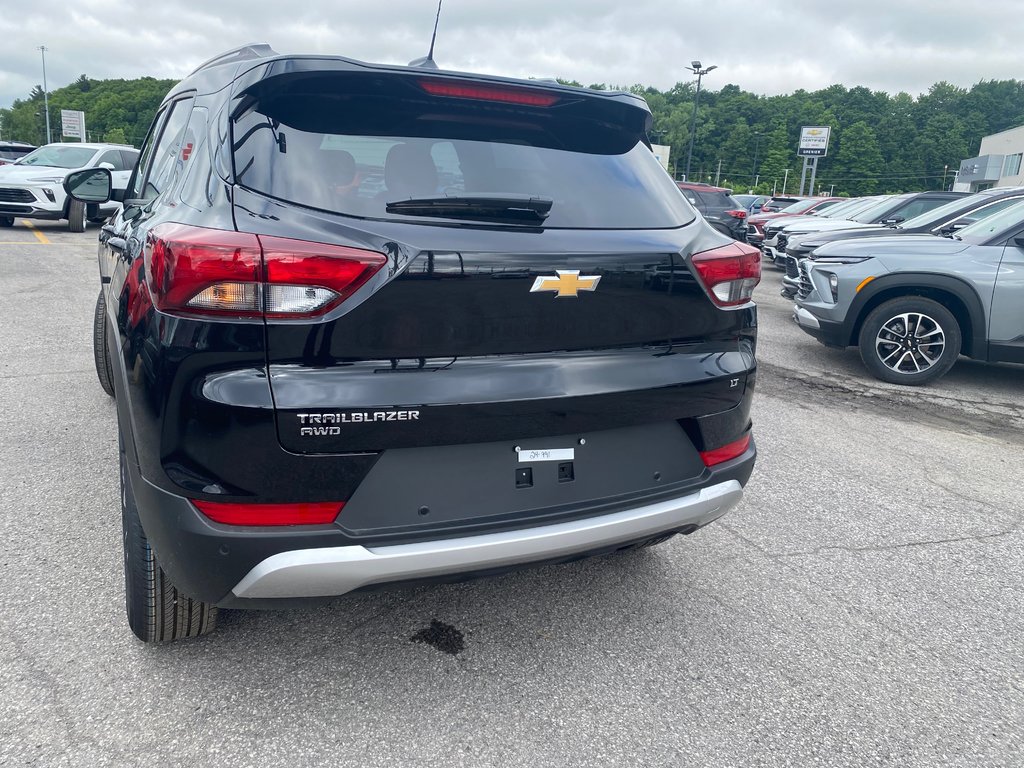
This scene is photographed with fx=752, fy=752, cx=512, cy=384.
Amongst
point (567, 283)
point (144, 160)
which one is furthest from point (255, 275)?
point (144, 160)

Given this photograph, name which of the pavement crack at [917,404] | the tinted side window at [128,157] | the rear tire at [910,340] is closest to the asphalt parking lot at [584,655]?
the pavement crack at [917,404]

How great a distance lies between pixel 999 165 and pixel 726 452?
7591cm

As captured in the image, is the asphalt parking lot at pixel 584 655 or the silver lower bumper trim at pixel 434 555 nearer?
the silver lower bumper trim at pixel 434 555

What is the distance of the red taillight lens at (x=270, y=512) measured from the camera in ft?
6.07

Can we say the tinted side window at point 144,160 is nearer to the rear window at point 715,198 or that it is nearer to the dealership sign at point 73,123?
the rear window at point 715,198

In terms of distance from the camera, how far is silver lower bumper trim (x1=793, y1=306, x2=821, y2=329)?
6809mm

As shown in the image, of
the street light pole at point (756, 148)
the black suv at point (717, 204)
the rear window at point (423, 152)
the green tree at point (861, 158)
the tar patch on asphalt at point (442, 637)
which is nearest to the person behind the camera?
the rear window at point (423, 152)

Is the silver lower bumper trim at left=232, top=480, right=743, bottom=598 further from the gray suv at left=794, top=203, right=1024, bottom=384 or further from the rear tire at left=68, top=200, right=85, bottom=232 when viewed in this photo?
the rear tire at left=68, top=200, right=85, bottom=232

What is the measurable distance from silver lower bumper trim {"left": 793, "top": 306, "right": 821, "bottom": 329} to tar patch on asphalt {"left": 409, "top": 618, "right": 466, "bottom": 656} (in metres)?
5.32

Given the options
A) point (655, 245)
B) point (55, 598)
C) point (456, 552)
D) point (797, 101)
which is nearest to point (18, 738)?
point (55, 598)

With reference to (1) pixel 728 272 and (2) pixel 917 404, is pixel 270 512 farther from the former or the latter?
(2) pixel 917 404

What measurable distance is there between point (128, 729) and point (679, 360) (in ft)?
6.14

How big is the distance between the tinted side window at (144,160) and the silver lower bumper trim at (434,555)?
7.69ft

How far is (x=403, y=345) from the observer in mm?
1891
